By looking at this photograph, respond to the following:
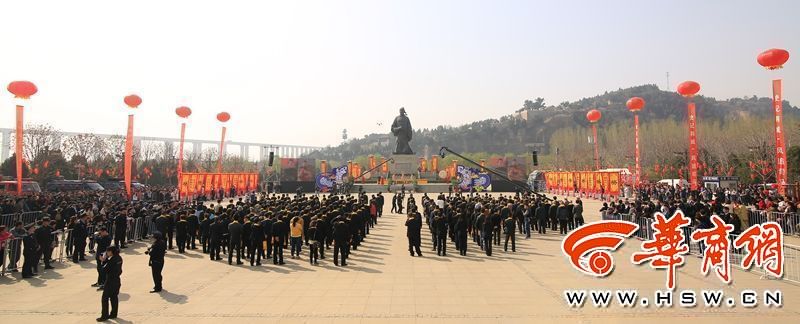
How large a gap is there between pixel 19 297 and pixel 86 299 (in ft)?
4.42

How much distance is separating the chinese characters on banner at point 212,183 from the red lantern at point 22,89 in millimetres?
10477

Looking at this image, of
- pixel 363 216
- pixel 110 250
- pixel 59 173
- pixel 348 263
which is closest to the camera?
pixel 110 250

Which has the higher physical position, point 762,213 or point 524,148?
point 524,148

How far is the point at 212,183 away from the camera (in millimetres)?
34438

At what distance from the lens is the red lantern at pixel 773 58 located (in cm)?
1942

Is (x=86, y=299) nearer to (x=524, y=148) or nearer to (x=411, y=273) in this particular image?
(x=411, y=273)

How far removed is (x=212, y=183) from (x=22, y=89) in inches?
571

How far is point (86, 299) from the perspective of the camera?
8469 mm

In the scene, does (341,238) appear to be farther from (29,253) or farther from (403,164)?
(403,164)

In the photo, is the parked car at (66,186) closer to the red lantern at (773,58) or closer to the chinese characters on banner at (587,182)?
the chinese characters on banner at (587,182)

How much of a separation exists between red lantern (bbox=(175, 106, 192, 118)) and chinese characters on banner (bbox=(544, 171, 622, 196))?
29.0 metres

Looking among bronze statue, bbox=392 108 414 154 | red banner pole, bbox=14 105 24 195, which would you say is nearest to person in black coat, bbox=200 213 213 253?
red banner pole, bbox=14 105 24 195

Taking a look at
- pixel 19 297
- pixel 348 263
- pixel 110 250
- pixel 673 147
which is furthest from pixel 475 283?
pixel 673 147

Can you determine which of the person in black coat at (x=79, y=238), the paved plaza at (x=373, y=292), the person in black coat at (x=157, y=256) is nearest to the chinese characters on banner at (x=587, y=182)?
the paved plaza at (x=373, y=292)
